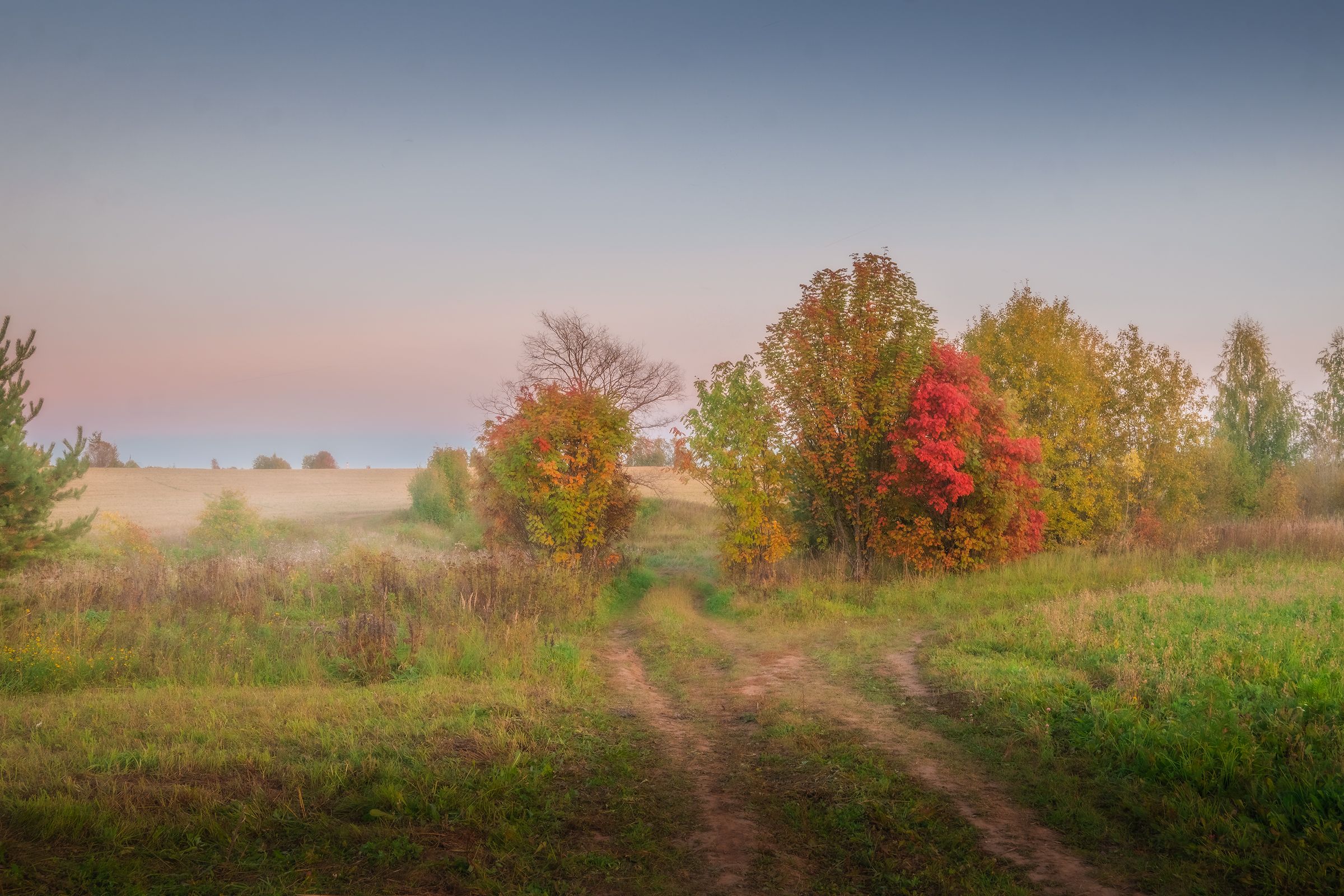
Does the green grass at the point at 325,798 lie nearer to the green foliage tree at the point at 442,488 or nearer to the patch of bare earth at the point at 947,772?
the patch of bare earth at the point at 947,772

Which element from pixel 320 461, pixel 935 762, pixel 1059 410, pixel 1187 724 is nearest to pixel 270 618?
pixel 935 762

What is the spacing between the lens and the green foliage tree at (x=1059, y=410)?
23.8 meters

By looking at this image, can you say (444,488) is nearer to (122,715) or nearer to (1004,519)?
(1004,519)

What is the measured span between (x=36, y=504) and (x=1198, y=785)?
18328mm

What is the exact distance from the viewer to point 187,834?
489 centimetres

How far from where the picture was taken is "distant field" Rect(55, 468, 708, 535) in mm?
49906

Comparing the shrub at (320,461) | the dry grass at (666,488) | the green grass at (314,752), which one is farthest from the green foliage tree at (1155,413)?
the shrub at (320,461)

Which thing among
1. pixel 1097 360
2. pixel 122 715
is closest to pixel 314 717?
pixel 122 715

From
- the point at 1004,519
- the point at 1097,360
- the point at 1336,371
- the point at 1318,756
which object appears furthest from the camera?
the point at 1336,371

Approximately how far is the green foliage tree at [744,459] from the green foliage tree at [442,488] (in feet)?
74.0

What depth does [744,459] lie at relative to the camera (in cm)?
1920

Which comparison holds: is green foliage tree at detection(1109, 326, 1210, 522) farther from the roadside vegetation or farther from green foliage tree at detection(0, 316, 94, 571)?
green foliage tree at detection(0, 316, 94, 571)

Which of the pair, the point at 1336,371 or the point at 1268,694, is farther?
the point at 1336,371

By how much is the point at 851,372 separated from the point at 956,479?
369 cm
